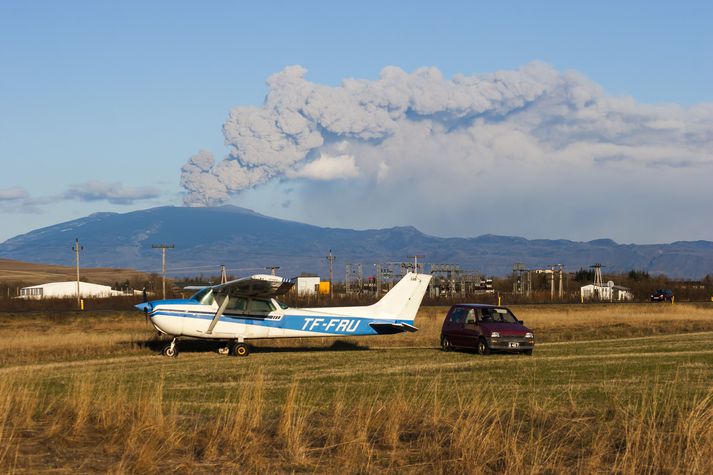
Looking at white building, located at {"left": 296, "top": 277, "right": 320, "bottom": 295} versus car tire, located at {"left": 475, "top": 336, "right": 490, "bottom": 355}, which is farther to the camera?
white building, located at {"left": 296, "top": 277, "right": 320, "bottom": 295}

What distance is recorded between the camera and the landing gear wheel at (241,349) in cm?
3098

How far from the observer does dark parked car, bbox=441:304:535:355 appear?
28781 mm

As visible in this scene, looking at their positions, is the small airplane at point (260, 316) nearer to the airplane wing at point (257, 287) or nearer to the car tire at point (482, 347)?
the airplane wing at point (257, 287)

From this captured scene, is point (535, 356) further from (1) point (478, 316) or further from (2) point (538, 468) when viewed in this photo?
(2) point (538, 468)

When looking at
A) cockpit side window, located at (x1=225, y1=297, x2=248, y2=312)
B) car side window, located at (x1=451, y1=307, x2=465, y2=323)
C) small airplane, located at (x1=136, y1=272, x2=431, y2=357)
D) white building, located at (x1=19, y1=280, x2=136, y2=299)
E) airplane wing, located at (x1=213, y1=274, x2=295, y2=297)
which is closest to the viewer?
airplane wing, located at (x1=213, y1=274, x2=295, y2=297)

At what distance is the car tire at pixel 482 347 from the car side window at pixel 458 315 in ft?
4.54

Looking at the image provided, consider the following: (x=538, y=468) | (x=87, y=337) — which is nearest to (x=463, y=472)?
(x=538, y=468)

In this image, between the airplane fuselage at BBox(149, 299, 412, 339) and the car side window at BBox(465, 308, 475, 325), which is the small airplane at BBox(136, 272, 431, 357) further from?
the car side window at BBox(465, 308, 475, 325)

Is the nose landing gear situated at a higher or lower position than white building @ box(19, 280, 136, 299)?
lower

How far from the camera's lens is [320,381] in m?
20.2

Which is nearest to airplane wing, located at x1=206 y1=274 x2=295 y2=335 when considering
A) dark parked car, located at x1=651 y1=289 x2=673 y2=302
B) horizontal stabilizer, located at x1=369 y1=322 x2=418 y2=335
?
horizontal stabilizer, located at x1=369 y1=322 x2=418 y2=335

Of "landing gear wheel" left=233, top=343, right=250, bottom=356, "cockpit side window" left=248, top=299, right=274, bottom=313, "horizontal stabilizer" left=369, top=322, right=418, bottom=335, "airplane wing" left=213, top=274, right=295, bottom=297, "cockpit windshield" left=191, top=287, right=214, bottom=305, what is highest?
"airplane wing" left=213, top=274, right=295, bottom=297

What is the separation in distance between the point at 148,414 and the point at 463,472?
4.40 meters

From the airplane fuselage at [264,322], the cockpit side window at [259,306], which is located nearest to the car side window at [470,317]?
the airplane fuselage at [264,322]
